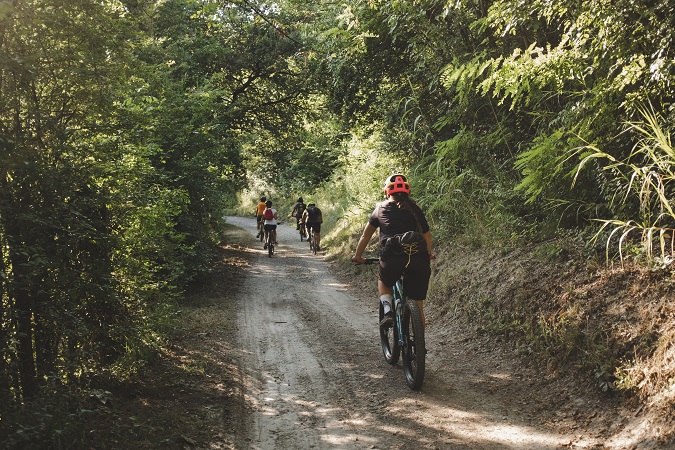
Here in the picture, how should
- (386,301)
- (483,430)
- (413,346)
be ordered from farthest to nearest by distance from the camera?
(386,301)
(413,346)
(483,430)

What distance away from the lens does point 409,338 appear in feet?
19.3

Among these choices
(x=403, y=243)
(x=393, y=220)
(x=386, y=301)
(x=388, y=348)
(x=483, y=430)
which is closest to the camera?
(x=483, y=430)

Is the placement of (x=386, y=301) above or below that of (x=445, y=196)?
below

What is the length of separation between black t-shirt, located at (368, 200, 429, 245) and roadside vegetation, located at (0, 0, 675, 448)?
1796 millimetres

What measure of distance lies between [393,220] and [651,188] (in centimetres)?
286

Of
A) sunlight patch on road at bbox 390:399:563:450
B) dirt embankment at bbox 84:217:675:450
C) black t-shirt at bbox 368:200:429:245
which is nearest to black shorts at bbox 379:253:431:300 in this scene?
black t-shirt at bbox 368:200:429:245

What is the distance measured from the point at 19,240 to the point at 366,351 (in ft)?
15.6

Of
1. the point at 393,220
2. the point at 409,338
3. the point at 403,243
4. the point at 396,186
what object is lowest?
the point at 409,338

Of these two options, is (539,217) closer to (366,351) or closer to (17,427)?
(366,351)

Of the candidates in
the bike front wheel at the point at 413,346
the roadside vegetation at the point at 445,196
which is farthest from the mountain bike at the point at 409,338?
the roadside vegetation at the point at 445,196

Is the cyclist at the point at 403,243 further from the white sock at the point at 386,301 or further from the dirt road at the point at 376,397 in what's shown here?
the dirt road at the point at 376,397

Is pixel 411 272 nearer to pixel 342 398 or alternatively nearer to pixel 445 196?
pixel 342 398

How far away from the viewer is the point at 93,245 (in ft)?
16.8

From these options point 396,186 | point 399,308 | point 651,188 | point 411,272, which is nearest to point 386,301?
point 399,308
